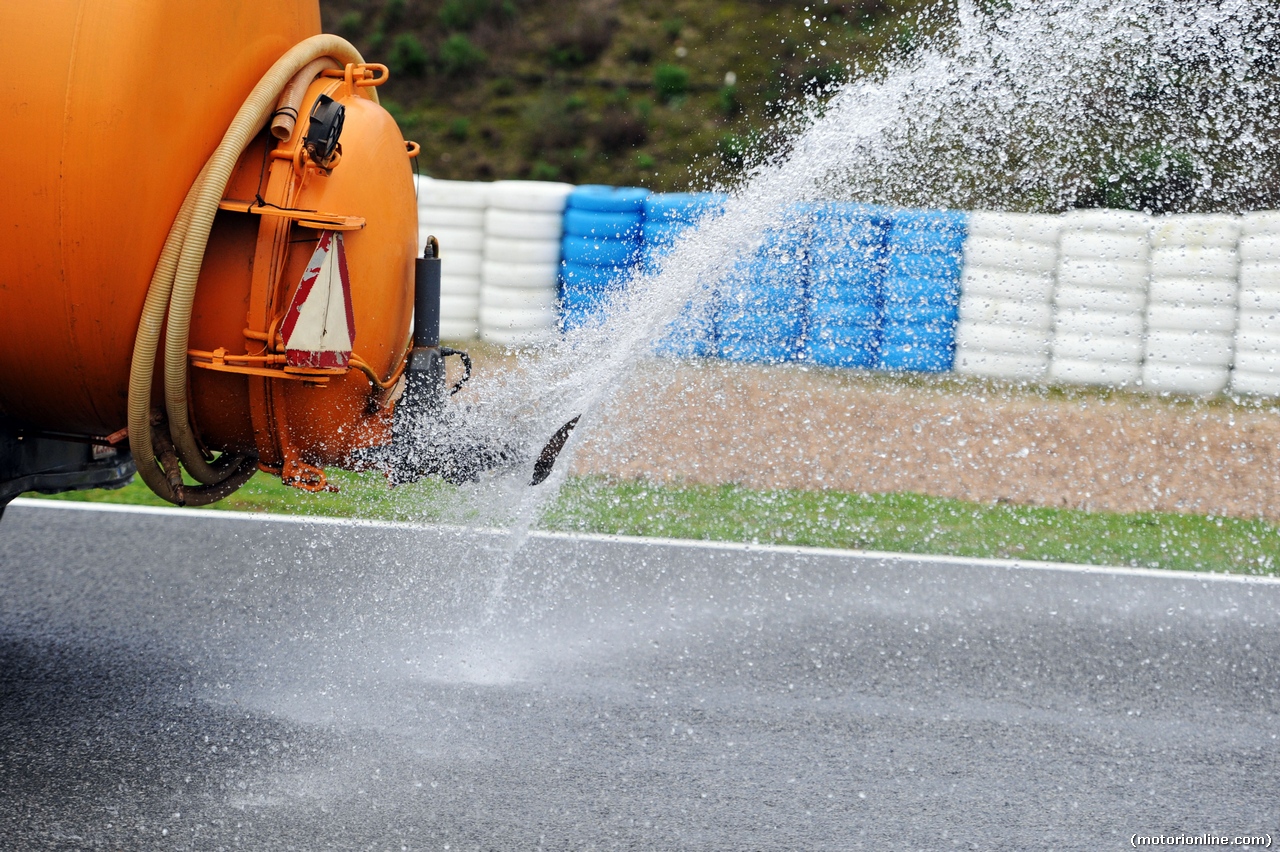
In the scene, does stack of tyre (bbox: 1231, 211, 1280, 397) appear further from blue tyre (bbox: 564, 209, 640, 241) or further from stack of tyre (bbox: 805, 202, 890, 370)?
blue tyre (bbox: 564, 209, 640, 241)

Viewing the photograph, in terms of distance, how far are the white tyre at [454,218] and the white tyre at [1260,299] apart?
661cm

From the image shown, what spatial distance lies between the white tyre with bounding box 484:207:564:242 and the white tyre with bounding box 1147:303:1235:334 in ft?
17.1

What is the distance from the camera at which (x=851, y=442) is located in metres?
8.68

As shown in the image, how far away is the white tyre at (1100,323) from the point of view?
1002cm

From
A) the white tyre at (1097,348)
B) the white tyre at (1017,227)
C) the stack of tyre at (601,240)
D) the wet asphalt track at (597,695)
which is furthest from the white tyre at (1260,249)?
the stack of tyre at (601,240)

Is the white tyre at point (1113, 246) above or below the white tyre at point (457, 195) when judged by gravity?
below

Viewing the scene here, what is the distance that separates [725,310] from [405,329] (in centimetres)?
647

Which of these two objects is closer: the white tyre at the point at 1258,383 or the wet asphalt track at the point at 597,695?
the wet asphalt track at the point at 597,695

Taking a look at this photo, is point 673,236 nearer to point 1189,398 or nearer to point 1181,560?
point 1189,398

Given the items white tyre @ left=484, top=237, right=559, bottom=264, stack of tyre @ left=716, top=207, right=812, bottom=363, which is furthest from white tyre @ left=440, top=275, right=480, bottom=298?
stack of tyre @ left=716, top=207, right=812, bottom=363

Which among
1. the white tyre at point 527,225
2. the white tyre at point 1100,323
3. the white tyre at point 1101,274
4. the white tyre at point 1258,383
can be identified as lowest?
the white tyre at point 1258,383

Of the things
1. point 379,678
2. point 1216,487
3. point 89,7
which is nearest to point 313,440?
point 379,678

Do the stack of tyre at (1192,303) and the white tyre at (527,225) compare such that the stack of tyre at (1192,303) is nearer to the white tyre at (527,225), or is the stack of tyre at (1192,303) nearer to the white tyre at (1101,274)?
the white tyre at (1101,274)

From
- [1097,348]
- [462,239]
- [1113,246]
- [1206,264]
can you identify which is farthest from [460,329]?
[1206,264]
